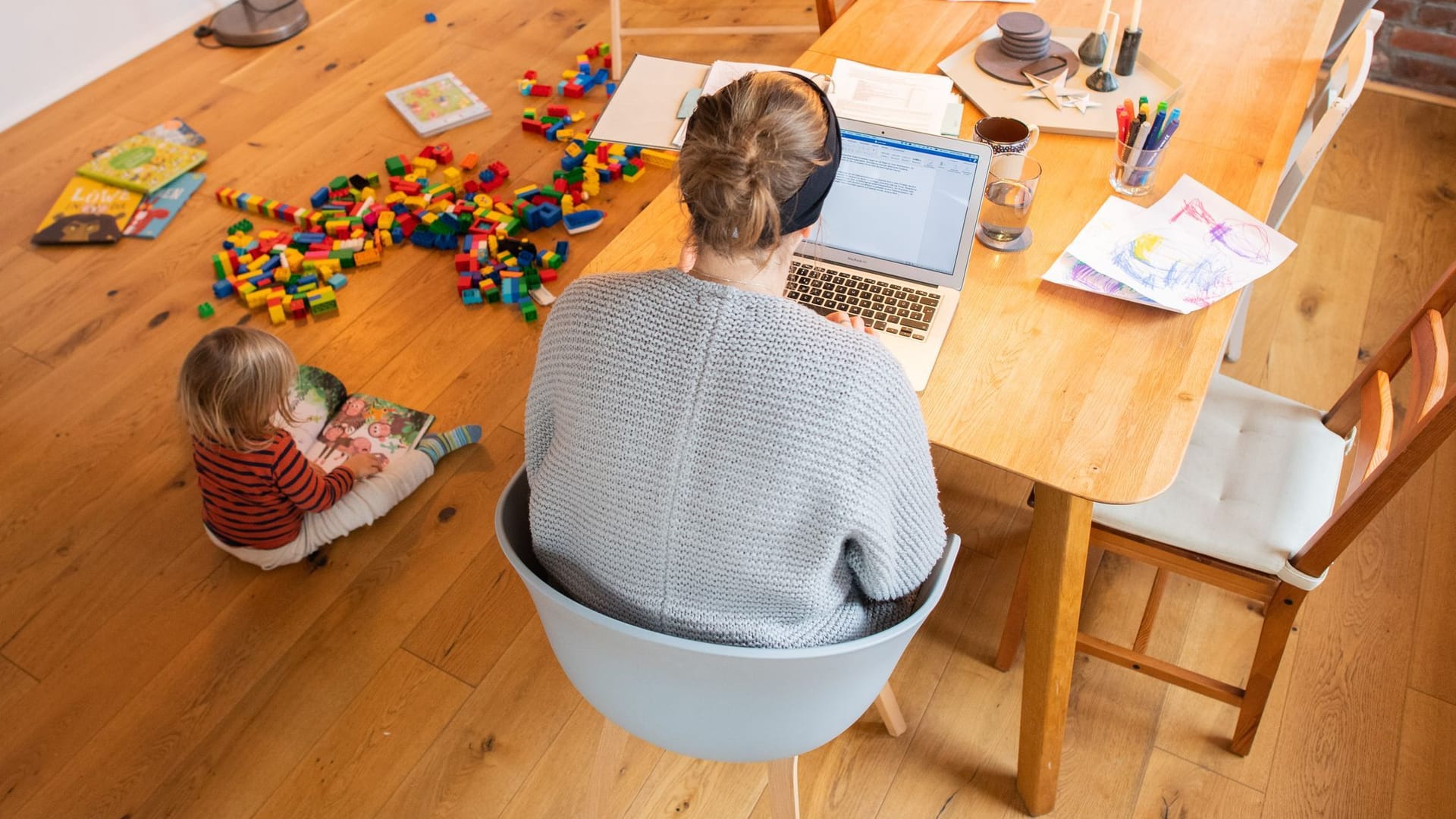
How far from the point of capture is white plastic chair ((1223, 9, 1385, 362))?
1735 mm

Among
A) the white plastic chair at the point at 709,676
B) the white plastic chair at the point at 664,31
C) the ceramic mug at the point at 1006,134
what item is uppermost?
the ceramic mug at the point at 1006,134

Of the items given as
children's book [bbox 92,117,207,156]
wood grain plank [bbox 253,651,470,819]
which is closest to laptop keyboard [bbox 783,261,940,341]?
wood grain plank [bbox 253,651,470,819]

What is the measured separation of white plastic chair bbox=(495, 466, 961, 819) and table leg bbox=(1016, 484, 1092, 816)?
0.17m

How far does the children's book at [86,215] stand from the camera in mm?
2801

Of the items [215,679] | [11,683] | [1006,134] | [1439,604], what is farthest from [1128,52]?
[11,683]

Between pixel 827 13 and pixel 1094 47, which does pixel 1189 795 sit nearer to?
pixel 1094 47

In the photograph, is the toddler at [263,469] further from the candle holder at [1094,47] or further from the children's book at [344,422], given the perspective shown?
the candle holder at [1094,47]

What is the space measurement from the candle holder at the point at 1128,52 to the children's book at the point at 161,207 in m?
2.48

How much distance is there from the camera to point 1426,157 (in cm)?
296

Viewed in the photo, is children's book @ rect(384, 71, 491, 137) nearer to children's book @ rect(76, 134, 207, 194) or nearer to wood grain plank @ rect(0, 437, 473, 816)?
children's book @ rect(76, 134, 207, 194)

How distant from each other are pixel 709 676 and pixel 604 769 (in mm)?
547

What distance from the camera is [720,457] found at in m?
1.03

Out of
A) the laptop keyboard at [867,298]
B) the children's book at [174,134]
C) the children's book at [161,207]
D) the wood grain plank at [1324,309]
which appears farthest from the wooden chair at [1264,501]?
the children's book at [174,134]

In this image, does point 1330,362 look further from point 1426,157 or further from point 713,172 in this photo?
point 713,172
